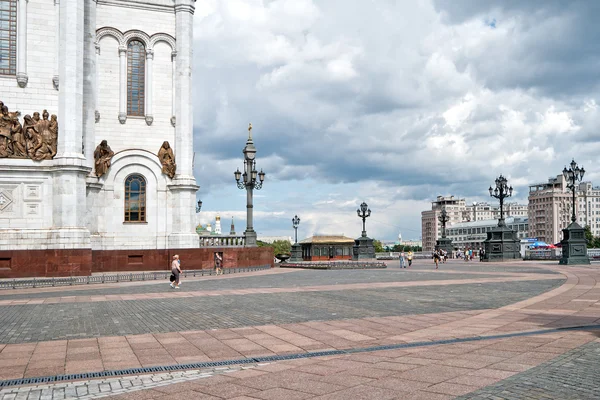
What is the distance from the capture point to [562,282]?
79.2ft

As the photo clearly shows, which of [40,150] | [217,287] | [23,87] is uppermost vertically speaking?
[23,87]

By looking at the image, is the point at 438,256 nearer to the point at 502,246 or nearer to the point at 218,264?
the point at 502,246

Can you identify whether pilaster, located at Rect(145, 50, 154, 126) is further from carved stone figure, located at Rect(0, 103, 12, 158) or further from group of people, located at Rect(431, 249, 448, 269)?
group of people, located at Rect(431, 249, 448, 269)

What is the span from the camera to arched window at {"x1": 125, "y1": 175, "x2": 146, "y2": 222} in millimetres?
38875

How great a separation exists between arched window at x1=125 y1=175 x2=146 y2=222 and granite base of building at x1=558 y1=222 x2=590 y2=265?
94.4 feet

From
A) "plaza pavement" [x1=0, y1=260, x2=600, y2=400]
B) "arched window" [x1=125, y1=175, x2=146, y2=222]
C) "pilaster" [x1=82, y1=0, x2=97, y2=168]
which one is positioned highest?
"pilaster" [x1=82, y1=0, x2=97, y2=168]

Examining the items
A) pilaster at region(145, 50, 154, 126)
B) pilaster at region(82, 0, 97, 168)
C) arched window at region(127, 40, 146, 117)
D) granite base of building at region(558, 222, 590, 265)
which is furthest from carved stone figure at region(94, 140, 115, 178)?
granite base of building at region(558, 222, 590, 265)

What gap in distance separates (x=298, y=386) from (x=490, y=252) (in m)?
49.3

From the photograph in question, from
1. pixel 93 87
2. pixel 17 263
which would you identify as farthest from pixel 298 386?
pixel 93 87

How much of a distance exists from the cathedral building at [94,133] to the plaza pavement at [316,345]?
14.3m

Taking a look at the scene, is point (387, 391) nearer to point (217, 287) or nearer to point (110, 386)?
point (110, 386)

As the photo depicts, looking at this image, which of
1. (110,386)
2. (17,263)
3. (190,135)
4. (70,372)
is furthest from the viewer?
(190,135)

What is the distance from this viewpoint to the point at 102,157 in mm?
37875

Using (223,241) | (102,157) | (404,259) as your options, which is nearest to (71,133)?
(102,157)
